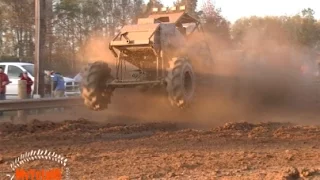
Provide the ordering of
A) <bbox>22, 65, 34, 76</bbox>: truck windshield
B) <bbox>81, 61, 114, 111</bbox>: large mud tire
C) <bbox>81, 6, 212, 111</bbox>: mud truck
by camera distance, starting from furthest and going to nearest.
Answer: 1. <bbox>22, 65, 34, 76</bbox>: truck windshield
2. <bbox>81, 61, 114, 111</bbox>: large mud tire
3. <bbox>81, 6, 212, 111</bbox>: mud truck

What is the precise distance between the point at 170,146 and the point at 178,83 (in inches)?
130

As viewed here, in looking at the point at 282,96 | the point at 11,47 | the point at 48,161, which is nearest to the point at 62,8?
the point at 11,47

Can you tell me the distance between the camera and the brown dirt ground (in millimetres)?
6621

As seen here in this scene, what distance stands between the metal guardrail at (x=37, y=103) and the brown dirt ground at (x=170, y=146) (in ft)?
5.82

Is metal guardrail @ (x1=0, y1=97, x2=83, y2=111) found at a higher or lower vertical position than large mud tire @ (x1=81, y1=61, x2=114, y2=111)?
lower

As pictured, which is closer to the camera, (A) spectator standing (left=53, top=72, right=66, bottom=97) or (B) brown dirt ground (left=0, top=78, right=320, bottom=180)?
(B) brown dirt ground (left=0, top=78, right=320, bottom=180)

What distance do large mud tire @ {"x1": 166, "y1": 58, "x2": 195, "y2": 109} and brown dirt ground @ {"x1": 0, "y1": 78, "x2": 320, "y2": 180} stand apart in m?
0.53

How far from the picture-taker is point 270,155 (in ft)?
25.4

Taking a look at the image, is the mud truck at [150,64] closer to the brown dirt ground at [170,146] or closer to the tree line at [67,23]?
the brown dirt ground at [170,146]

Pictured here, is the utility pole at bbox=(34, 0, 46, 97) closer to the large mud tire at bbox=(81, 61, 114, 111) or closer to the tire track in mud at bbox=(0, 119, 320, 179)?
the large mud tire at bbox=(81, 61, 114, 111)

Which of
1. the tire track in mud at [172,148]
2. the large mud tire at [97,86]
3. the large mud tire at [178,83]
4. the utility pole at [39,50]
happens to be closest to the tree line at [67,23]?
the utility pole at [39,50]

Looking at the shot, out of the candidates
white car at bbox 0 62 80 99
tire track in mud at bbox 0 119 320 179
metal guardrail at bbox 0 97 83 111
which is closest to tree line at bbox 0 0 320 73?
white car at bbox 0 62 80 99

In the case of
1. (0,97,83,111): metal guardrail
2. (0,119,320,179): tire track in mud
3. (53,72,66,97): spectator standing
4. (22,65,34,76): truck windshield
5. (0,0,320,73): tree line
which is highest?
(0,0,320,73): tree line

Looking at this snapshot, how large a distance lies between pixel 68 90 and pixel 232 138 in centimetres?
1488
